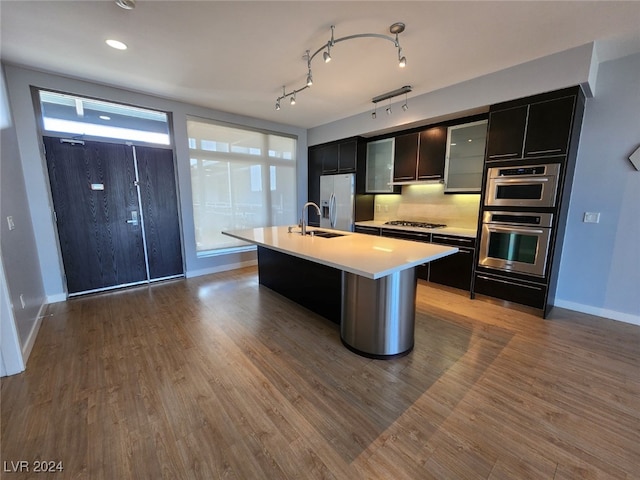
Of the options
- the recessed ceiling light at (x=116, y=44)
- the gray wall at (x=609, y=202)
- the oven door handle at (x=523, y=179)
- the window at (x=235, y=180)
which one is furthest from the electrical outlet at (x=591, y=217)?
the recessed ceiling light at (x=116, y=44)

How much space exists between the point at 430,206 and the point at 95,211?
508 centimetres

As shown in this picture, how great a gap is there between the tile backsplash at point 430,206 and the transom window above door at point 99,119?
3.96 m

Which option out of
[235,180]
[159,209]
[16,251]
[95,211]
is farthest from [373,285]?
[95,211]

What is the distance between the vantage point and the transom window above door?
3.29 metres

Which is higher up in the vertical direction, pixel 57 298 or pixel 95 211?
pixel 95 211

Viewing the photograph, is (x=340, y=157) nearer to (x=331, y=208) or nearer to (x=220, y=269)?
(x=331, y=208)

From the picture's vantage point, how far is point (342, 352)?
92.3 inches

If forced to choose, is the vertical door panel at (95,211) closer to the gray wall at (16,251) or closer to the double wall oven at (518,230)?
the gray wall at (16,251)

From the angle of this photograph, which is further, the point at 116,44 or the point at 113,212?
the point at 113,212

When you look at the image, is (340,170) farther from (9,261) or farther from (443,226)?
(9,261)

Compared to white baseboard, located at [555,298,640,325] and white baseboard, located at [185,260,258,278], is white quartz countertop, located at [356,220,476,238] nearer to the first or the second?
white baseboard, located at [555,298,640,325]

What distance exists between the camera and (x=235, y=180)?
16.3 ft

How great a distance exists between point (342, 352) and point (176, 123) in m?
4.13

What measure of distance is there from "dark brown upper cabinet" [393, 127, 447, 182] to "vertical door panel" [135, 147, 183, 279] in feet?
12.2
